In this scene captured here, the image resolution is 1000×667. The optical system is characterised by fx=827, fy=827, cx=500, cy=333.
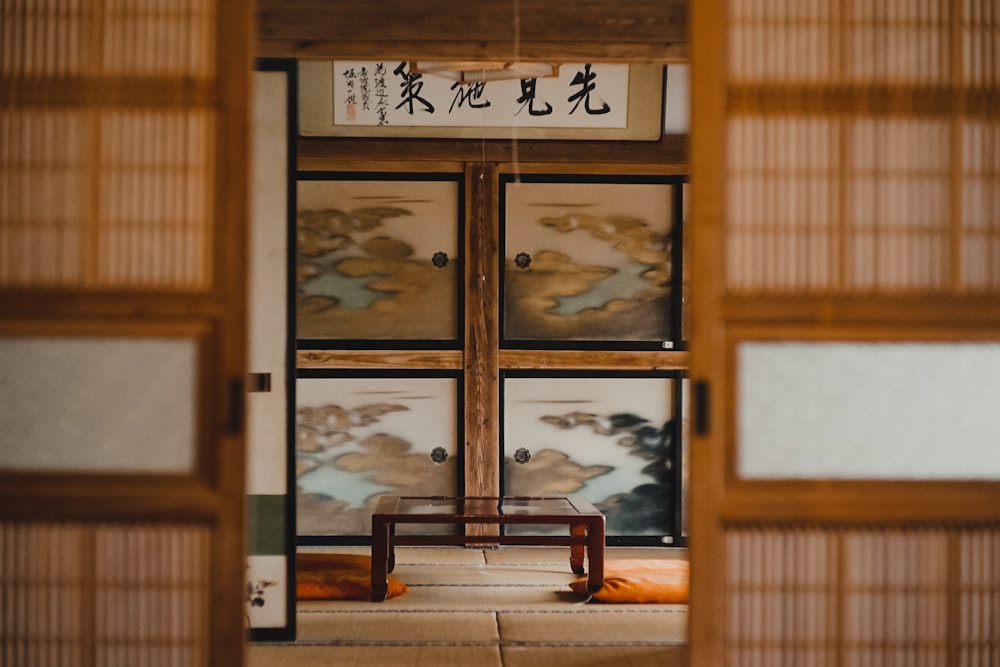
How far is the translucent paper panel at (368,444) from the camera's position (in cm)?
557

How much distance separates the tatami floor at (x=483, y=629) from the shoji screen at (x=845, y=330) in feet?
4.09

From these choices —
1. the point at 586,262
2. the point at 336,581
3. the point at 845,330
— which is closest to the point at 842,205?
the point at 845,330

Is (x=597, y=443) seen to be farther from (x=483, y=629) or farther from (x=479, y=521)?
(x=483, y=629)

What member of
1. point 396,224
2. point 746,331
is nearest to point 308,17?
point 396,224

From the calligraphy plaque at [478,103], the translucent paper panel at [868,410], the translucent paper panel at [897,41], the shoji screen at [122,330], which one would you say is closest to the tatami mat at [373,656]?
the shoji screen at [122,330]

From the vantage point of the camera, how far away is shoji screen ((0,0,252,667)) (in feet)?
6.90

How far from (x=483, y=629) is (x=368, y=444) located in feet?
7.43

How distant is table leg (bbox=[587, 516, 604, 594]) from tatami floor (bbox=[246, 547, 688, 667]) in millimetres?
108

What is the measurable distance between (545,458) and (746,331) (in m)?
3.64

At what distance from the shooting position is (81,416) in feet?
6.93

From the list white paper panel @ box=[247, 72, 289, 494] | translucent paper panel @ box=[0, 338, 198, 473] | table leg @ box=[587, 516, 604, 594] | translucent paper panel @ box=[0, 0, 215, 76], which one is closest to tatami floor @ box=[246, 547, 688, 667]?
table leg @ box=[587, 516, 604, 594]

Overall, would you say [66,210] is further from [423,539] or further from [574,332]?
[574,332]

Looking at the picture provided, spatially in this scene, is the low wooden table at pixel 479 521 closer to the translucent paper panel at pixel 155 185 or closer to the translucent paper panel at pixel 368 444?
the translucent paper panel at pixel 368 444

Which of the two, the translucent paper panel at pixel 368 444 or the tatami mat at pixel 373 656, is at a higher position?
the translucent paper panel at pixel 368 444
